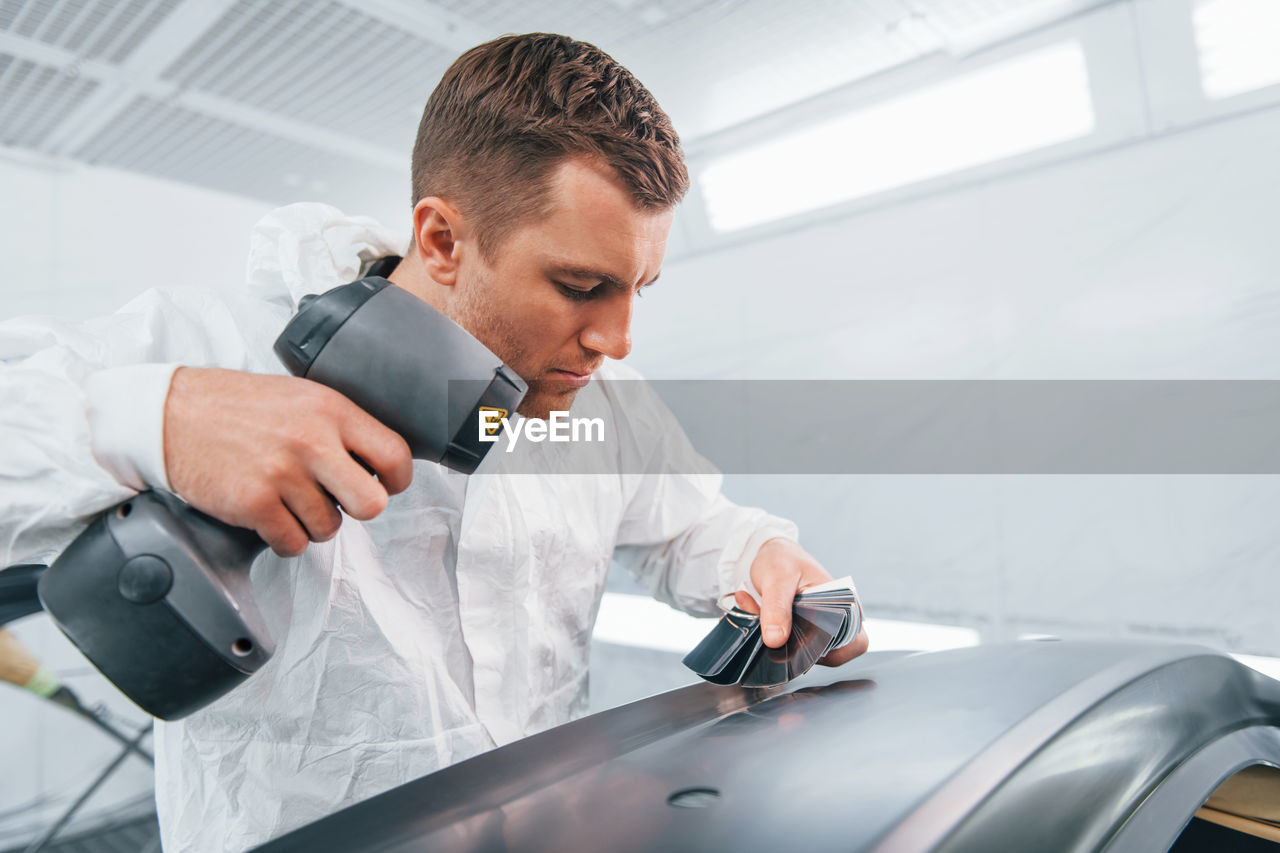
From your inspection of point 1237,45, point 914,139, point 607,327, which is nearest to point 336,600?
point 607,327

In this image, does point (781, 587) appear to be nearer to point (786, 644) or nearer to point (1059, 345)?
point (786, 644)

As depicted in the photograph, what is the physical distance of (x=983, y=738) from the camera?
0.49m

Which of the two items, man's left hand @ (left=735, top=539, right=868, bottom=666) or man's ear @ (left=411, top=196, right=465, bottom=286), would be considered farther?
man's ear @ (left=411, top=196, right=465, bottom=286)

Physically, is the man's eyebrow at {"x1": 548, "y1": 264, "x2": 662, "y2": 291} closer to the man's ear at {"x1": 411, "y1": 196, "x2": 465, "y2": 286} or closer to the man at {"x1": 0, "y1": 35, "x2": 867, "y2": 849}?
the man at {"x1": 0, "y1": 35, "x2": 867, "y2": 849}

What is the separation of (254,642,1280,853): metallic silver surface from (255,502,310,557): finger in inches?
7.3

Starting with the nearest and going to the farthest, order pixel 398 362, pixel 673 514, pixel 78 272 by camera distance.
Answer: pixel 398 362, pixel 673 514, pixel 78 272

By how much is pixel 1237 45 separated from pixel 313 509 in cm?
195

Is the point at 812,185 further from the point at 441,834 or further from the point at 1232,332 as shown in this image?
the point at 441,834

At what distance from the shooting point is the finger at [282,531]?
54 centimetres

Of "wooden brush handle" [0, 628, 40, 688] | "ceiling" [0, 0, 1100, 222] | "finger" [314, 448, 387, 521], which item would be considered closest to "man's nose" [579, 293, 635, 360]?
"finger" [314, 448, 387, 521]

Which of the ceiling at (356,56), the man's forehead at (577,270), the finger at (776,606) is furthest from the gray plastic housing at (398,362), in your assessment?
the ceiling at (356,56)

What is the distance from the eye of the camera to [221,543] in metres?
0.54

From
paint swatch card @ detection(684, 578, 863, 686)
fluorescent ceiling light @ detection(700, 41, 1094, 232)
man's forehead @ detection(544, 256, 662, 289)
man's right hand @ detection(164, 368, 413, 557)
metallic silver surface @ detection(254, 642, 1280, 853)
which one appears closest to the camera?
metallic silver surface @ detection(254, 642, 1280, 853)

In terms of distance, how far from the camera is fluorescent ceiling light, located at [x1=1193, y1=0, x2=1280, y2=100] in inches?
59.4
